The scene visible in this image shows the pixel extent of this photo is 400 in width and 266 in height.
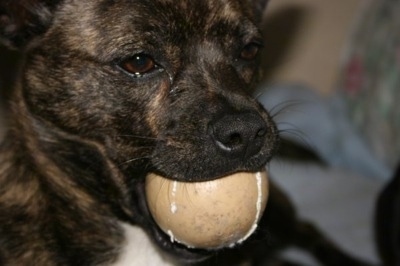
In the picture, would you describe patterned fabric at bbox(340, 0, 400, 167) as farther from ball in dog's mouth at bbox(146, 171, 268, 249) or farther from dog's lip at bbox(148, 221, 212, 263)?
ball in dog's mouth at bbox(146, 171, 268, 249)

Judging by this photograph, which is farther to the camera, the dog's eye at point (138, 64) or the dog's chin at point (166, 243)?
the dog's chin at point (166, 243)

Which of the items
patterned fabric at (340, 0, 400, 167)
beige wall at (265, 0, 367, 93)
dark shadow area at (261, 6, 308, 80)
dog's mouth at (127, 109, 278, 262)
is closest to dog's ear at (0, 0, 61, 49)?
dog's mouth at (127, 109, 278, 262)

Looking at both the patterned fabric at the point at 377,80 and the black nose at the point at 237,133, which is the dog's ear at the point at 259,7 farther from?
the patterned fabric at the point at 377,80

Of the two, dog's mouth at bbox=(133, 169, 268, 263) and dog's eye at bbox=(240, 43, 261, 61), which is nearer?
dog's mouth at bbox=(133, 169, 268, 263)

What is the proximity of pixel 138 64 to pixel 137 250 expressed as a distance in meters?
0.78

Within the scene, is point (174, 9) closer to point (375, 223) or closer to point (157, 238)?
point (157, 238)

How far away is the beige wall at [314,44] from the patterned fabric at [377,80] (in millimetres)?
164

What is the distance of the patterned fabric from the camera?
5.51 metres

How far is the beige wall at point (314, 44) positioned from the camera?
590 cm

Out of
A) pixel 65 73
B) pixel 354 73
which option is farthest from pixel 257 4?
pixel 354 73

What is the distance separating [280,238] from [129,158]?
175 cm

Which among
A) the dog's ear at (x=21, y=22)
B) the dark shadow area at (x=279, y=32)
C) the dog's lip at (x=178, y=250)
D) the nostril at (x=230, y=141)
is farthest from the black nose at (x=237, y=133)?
the dark shadow area at (x=279, y=32)

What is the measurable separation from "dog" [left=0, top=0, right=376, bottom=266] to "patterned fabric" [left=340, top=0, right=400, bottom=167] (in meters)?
2.24

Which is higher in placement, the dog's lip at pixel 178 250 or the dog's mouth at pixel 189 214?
the dog's mouth at pixel 189 214
